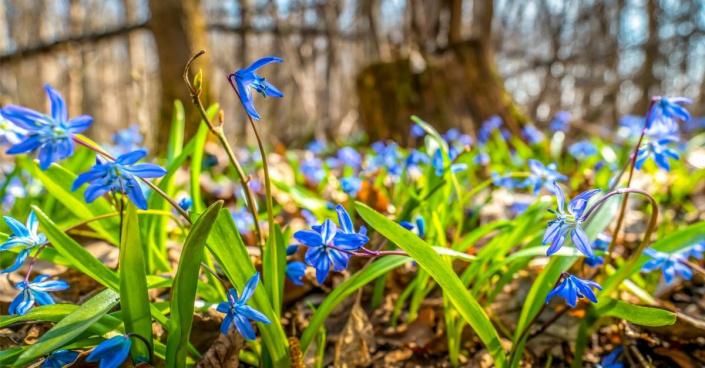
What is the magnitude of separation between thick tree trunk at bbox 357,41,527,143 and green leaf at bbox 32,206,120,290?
167 inches

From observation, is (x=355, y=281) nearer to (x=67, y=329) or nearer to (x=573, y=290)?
(x=573, y=290)

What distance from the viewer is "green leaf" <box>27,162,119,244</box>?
5.02ft

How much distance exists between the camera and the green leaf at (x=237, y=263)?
1105 mm

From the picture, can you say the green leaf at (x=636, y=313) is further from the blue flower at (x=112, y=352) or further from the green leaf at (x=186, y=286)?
the blue flower at (x=112, y=352)

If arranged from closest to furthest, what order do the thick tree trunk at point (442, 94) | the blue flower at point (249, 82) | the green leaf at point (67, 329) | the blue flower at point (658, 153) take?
the green leaf at point (67, 329) < the blue flower at point (249, 82) < the blue flower at point (658, 153) < the thick tree trunk at point (442, 94)

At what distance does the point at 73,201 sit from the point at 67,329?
0.81 m

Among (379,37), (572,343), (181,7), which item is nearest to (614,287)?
(572,343)

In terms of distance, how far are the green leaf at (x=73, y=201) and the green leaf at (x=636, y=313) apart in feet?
5.01

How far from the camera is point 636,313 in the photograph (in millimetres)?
1174

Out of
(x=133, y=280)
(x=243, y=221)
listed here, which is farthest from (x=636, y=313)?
(x=243, y=221)

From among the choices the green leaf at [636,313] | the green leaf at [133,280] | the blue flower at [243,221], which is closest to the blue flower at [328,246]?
the green leaf at [133,280]

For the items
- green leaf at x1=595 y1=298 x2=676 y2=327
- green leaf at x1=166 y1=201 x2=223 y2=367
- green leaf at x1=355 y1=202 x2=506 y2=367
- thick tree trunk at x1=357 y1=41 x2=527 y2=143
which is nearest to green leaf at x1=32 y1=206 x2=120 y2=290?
green leaf at x1=166 y1=201 x2=223 y2=367

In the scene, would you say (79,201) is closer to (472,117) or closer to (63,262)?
(63,262)

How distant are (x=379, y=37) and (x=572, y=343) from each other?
22.0 ft
